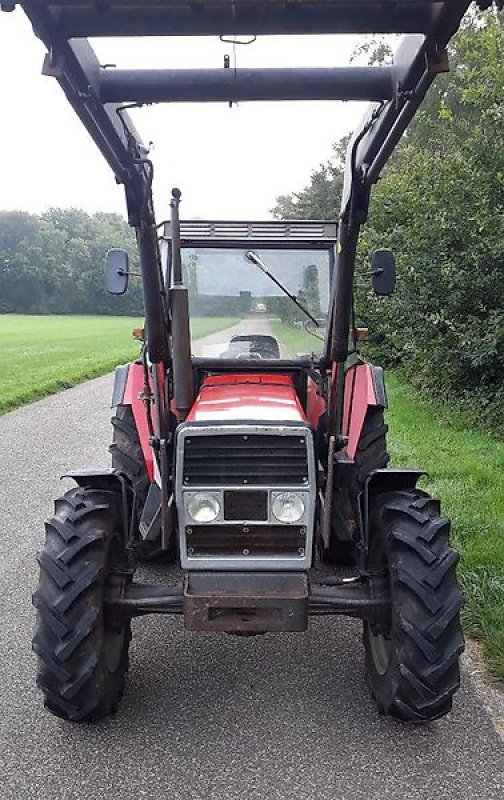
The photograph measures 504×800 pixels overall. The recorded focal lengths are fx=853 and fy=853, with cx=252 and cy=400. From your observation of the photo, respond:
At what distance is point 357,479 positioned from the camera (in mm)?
5191

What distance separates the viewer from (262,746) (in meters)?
3.55

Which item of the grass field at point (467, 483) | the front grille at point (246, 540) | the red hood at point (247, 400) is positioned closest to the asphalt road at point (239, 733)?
the grass field at point (467, 483)

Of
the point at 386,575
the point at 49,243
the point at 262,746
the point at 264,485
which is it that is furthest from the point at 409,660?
the point at 49,243

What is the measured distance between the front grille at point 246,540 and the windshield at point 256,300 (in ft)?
4.92

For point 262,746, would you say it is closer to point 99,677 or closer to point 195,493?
point 99,677

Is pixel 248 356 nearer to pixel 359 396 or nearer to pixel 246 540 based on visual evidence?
pixel 359 396

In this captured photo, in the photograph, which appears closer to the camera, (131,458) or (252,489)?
(252,489)

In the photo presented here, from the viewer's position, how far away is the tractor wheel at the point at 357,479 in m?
4.71

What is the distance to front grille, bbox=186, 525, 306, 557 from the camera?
148 inches

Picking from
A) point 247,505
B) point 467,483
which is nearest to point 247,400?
point 247,505

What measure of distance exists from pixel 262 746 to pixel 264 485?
1084 millimetres

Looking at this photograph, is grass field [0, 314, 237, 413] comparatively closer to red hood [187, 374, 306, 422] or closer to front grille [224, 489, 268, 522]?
red hood [187, 374, 306, 422]

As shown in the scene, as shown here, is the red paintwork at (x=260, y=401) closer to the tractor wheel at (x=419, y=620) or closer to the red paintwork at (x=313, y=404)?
the red paintwork at (x=313, y=404)

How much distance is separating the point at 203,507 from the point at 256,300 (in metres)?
1.78
